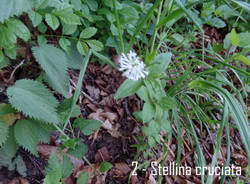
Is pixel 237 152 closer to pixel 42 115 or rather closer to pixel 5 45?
pixel 42 115

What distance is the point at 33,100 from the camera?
0.76 meters

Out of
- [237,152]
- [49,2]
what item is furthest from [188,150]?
[49,2]

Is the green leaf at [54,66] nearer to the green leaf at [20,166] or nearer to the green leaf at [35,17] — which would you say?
the green leaf at [35,17]

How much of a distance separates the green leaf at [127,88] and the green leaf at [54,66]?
0.25 m

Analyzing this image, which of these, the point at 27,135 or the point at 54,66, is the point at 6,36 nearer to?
the point at 54,66

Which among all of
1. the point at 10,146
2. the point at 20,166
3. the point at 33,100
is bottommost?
the point at 20,166

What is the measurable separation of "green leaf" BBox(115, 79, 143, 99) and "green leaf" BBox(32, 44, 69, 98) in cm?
25

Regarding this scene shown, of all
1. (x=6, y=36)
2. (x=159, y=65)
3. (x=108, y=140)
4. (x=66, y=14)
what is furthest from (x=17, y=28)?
(x=108, y=140)

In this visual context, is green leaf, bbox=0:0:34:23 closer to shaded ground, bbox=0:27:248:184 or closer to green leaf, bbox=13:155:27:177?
shaded ground, bbox=0:27:248:184

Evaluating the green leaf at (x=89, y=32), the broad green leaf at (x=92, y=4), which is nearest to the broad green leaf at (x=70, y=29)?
the green leaf at (x=89, y=32)

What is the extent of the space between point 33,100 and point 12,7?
1.02 feet

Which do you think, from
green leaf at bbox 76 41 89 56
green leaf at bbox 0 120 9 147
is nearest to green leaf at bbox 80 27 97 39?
green leaf at bbox 76 41 89 56

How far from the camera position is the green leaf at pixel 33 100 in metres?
0.73

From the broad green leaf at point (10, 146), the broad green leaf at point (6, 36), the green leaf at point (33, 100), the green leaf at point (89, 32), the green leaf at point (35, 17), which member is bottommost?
the broad green leaf at point (10, 146)
